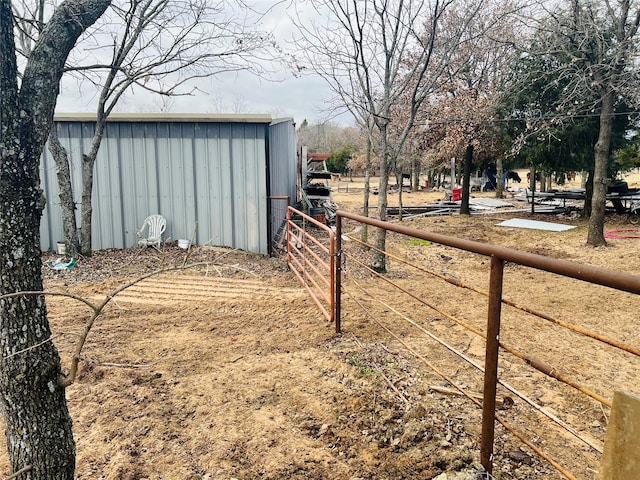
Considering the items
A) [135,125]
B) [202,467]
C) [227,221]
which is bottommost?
[202,467]

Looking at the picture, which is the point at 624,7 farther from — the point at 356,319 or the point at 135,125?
the point at 135,125

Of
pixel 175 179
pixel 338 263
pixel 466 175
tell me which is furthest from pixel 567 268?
pixel 466 175

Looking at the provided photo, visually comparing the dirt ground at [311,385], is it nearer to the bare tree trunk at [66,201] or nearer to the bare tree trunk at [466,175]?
the bare tree trunk at [66,201]

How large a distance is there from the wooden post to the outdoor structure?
7.29 m

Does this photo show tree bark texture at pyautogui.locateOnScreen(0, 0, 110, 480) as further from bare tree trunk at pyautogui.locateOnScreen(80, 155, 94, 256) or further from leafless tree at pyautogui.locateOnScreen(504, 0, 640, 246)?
leafless tree at pyautogui.locateOnScreen(504, 0, 640, 246)

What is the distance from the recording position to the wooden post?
0.97 m

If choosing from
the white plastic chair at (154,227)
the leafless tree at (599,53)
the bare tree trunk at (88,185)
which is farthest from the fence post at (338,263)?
the leafless tree at (599,53)

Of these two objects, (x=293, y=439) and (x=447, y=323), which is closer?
(x=293, y=439)

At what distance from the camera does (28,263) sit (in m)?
1.79

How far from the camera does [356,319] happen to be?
406cm

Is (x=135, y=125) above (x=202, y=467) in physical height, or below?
above

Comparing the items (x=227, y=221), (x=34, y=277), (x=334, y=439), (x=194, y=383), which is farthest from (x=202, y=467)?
(x=227, y=221)

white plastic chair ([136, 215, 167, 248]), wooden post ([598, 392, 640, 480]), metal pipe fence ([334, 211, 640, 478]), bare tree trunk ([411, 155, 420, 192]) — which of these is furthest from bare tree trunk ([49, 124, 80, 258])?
bare tree trunk ([411, 155, 420, 192])

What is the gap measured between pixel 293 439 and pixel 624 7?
32.9 feet
